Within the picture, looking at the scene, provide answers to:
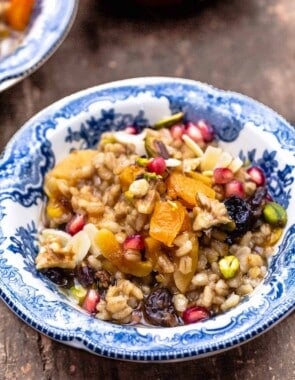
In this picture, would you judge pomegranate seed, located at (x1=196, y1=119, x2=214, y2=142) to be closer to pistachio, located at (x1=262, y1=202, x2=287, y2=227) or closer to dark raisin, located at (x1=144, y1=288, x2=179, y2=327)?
pistachio, located at (x1=262, y1=202, x2=287, y2=227)

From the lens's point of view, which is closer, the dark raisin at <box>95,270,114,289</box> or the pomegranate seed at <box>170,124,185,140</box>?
the dark raisin at <box>95,270,114,289</box>

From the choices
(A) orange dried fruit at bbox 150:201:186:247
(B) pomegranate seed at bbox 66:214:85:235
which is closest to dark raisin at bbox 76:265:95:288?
(B) pomegranate seed at bbox 66:214:85:235

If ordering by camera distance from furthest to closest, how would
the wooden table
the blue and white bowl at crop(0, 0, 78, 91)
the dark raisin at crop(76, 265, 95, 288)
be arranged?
the wooden table, the blue and white bowl at crop(0, 0, 78, 91), the dark raisin at crop(76, 265, 95, 288)

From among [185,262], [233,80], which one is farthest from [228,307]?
[233,80]

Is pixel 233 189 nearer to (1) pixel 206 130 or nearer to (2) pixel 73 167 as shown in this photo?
(1) pixel 206 130

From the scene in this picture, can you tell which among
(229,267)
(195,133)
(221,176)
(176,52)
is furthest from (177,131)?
(176,52)

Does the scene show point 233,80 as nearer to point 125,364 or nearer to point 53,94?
point 53,94
